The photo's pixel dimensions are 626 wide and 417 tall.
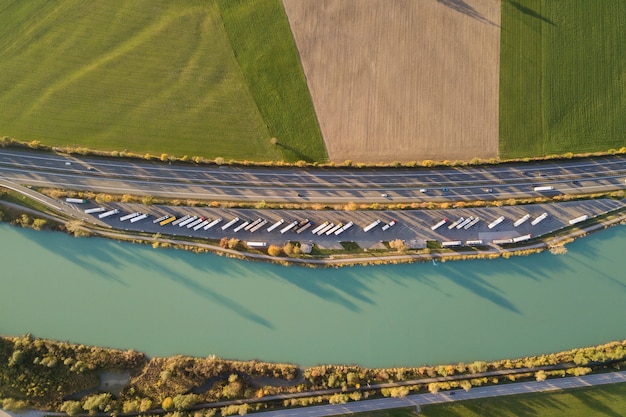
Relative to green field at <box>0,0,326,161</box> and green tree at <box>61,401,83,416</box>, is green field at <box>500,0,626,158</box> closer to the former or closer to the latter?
green field at <box>0,0,326,161</box>

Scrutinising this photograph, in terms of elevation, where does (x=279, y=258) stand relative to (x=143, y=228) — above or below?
below

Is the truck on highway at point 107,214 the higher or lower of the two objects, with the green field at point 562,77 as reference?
lower

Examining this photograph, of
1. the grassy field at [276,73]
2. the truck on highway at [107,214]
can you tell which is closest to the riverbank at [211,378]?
the truck on highway at [107,214]

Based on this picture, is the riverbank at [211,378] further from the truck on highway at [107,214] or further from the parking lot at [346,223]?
the truck on highway at [107,214]

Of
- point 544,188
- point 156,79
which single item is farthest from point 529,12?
point 156,79

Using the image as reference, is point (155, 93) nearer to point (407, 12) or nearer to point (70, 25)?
point (70, 25)

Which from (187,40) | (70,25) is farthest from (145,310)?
(70,25)
